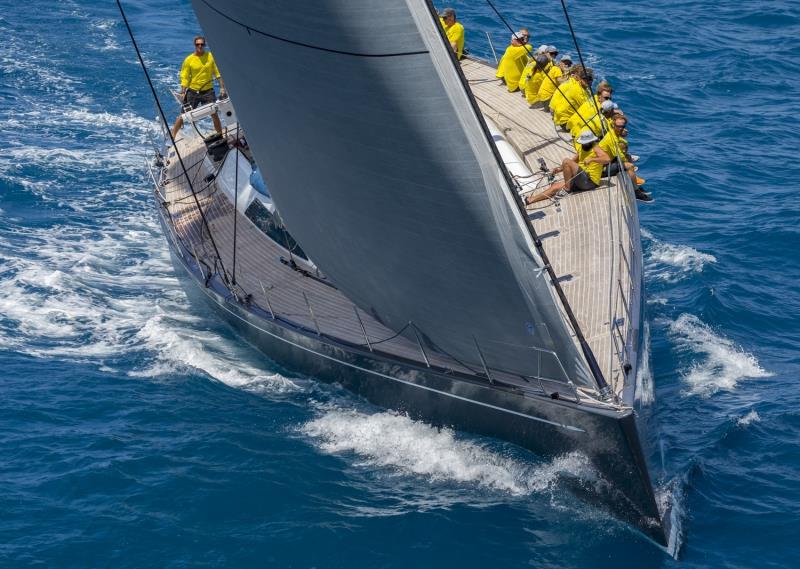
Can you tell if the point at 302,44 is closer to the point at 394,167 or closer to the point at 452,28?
the point at 394,167

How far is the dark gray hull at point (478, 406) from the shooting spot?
13117 millimetres

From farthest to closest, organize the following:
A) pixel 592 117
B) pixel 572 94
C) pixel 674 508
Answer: pixel 572 94, pixel 592 117, pixel 674 508

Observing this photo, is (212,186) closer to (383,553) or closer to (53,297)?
(53,297)

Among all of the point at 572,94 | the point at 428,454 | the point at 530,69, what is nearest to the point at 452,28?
the point at 530,69

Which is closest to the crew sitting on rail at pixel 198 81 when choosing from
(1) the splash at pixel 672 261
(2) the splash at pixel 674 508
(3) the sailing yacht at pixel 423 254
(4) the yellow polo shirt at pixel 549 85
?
(3) the sailing yacht at pixel 423 254

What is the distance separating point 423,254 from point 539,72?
31.4 ft

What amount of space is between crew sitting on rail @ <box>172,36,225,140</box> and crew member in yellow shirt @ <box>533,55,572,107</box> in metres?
6.64

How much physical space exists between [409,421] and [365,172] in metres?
4.53

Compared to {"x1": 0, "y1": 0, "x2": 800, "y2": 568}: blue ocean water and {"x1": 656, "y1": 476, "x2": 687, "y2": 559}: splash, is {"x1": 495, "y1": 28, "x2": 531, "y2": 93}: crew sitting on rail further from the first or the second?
{"x1": 656, "y1": 476, "x2": 687, "y2": 559}: splash

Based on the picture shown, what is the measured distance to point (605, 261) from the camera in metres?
16.1

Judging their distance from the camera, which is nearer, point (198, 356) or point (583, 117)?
point (198, 356)

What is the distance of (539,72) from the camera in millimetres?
21453

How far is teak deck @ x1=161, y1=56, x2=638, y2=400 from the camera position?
49.2 feet

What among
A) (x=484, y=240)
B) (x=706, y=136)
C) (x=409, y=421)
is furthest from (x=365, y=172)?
(x=706, y=136)
